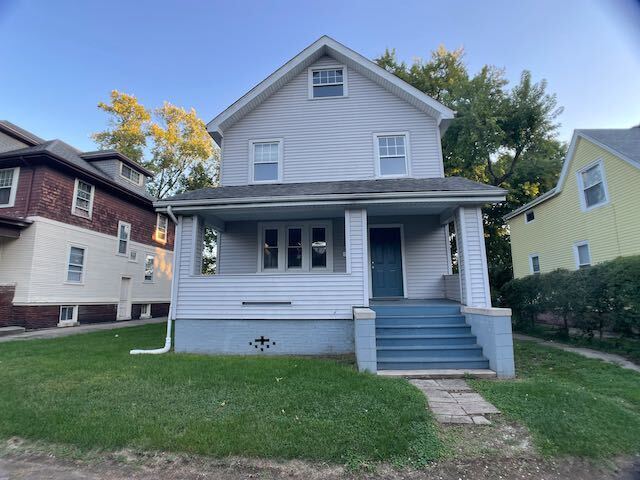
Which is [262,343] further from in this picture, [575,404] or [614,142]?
[614,142]

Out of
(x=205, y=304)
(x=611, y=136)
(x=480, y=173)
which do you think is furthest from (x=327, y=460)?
(x=480, y=173)

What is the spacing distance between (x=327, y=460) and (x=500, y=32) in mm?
11661

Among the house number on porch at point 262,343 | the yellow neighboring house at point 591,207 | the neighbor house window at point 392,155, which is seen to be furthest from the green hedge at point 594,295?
the house number on porch at point 262,343

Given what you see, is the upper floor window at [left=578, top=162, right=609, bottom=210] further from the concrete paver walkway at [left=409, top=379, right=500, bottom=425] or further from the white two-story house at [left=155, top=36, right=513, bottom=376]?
the concrete paver walkway at [left=409, top=379, right=500, bottom=425]

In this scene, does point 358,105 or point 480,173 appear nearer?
point 358,105

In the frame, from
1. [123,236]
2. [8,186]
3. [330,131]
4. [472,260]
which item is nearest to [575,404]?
[472,260]

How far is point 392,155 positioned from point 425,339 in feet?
18.2

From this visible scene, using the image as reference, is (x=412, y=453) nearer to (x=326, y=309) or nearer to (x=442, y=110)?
(x=326, y=309)

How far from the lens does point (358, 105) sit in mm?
10242

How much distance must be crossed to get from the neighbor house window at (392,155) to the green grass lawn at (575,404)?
5.77m

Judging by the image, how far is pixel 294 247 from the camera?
31.6 ft

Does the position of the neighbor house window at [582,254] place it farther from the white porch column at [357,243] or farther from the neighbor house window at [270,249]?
the neighbor house window at [270,249]

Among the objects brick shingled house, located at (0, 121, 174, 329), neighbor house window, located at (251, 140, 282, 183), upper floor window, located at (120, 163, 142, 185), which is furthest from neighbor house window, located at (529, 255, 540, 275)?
upper floor window, located at (120, 163, 142, 185)

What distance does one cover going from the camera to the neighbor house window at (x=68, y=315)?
1307 cm
